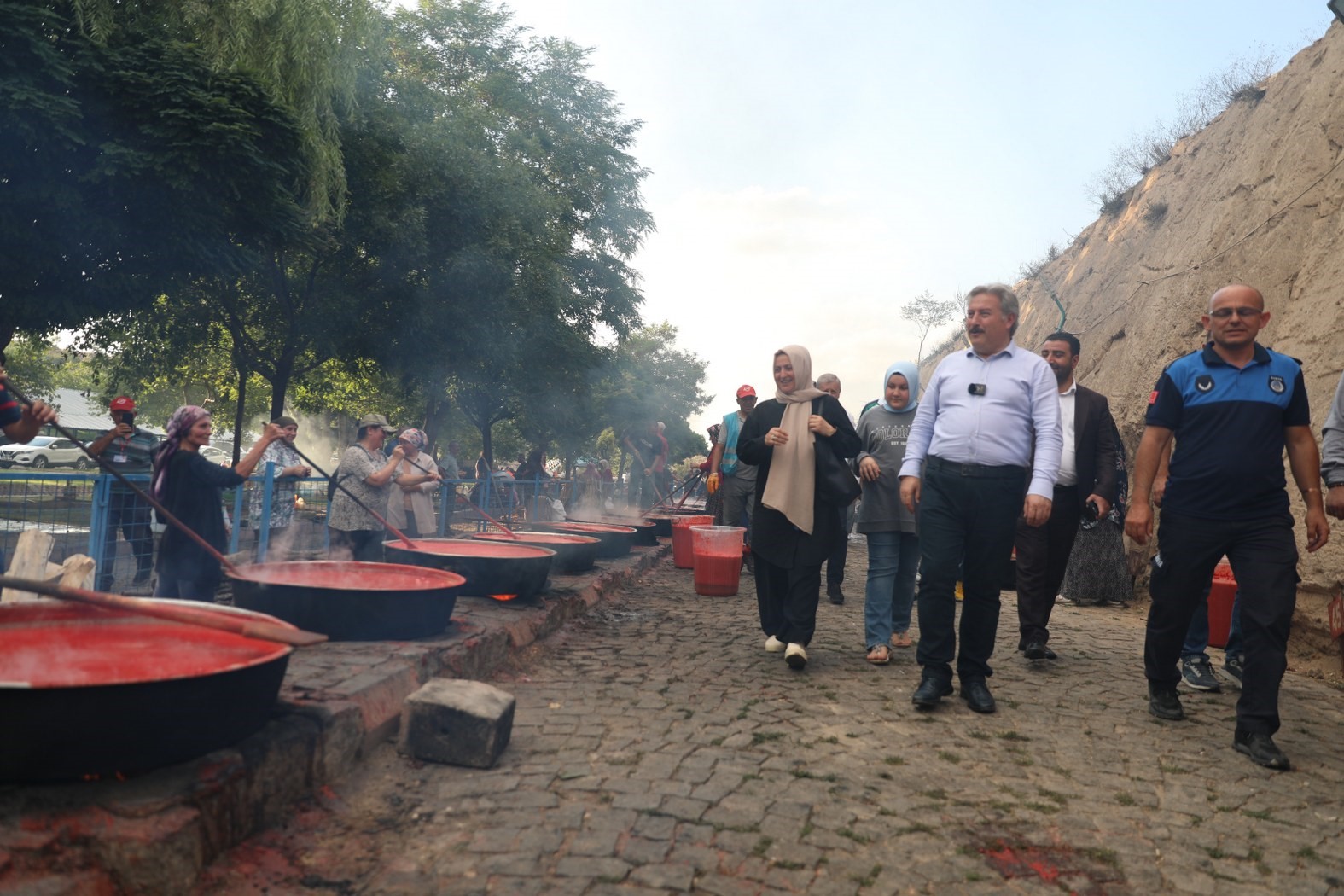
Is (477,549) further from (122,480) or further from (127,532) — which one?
(122,480)

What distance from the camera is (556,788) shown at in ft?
10.5

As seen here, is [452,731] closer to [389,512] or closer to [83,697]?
[83,697]

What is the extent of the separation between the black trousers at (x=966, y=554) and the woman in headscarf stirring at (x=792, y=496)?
0.93 meters

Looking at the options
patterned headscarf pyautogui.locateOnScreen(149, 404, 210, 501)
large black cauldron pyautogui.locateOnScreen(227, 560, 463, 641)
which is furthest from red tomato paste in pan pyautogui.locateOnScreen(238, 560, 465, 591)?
patterned headscarf pyautogui.locateOnScreen(149, 404, 210, 501)

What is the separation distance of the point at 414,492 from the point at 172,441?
3.35 metres

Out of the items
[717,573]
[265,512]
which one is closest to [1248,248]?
[717,573]

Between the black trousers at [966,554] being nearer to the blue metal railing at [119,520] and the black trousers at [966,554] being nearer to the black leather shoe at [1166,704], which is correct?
the black leather shoe at [1166,704]

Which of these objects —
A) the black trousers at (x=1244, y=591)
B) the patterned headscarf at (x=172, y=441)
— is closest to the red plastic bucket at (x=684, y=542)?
the patterned headscarf at (x=172, y=441)

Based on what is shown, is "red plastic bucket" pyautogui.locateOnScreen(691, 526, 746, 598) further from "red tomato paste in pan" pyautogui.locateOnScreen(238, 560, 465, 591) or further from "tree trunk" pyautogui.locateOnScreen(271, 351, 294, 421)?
"tree trunk" pyautogui.locateOnScreen(271, 351, 294, 421)

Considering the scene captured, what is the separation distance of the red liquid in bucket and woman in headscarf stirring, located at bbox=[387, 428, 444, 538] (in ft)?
9.27

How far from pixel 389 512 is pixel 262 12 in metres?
8.19

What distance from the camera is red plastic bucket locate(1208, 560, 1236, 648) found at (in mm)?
6449

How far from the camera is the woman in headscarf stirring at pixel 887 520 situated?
570 cm

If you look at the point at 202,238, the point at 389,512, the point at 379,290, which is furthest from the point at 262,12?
the point at 389,512
